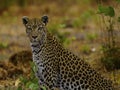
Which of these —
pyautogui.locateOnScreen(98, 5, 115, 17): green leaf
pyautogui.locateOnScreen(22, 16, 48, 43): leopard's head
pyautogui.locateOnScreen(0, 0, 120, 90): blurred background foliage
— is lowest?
pyautogui.locateOnScreen(0, 0, 120, 90): blurred background foliage

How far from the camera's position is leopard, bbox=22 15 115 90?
1310 centimetres

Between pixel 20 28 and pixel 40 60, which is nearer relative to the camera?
pixel 40 60

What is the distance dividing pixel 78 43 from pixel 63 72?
354 inches

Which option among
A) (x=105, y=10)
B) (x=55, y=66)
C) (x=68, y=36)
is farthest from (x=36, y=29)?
(x=68, y=36)

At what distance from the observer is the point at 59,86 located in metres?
13.2

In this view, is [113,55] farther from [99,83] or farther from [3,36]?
[3,36]

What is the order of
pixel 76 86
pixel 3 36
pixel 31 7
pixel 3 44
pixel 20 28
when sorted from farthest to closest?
pixel 31 7
pixel 20 28
pixel 3 36
pixel 3 44
pixel 76 86

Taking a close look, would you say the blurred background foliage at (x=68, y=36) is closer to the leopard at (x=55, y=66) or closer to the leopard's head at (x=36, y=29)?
the leopard at (x=55, y=66)

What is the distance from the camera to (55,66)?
522 inches

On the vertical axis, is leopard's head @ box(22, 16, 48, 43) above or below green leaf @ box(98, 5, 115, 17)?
below

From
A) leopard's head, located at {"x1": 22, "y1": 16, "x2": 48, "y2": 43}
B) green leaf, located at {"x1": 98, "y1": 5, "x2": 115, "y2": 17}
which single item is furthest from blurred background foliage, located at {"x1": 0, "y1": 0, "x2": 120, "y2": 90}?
leopard's head, located at {"x1": 22, "y1": 16, "x2": 48, "y2": 43}

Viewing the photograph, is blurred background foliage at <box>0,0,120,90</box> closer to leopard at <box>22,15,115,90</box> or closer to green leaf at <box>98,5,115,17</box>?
green leaf at <box>98,5,115,17</box>

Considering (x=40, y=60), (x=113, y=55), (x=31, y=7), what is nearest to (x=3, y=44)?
(x=113, y=55)

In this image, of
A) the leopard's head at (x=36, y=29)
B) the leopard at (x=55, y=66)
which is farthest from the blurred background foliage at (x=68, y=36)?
the leopard's head at (x=36, y=29)
